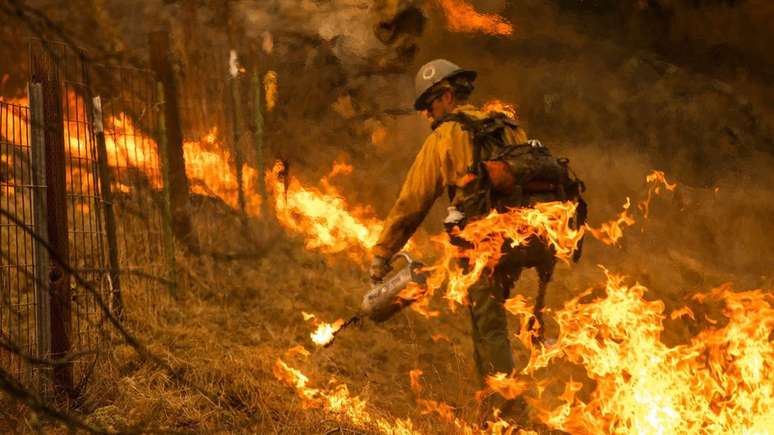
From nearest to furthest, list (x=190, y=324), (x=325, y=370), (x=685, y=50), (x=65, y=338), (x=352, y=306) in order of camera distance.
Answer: (x=65, y=338)
(x=325, y=370)
(x=190, y=324)
(x=352, y=306)
(x=685, y=50)

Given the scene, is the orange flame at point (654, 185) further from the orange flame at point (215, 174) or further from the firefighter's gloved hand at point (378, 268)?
the firefighter's gloved hand at point (378, 268)

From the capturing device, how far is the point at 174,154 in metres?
7.85

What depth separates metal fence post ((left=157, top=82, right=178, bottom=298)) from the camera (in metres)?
7.21

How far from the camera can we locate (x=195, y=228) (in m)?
8.20

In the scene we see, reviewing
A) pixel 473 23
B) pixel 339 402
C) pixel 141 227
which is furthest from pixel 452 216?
pixel 473 23

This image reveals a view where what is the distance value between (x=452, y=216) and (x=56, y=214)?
2.76m

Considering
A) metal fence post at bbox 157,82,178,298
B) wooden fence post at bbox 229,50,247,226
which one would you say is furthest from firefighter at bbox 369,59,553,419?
wooden fence post at bbox 229,50,247,226

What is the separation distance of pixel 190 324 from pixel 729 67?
27.1 feet

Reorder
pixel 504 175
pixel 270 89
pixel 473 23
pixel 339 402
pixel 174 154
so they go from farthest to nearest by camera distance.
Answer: pixel 473 23
pixel 270 89
pixel 174 154
pixel 339 402
pixel 504 175

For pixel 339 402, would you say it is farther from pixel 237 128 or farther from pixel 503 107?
pixel 503 107

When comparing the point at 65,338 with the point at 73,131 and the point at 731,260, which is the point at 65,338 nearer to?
the point at 73,131

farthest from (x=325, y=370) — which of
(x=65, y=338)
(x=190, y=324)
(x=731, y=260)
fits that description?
(x=731, y=260)

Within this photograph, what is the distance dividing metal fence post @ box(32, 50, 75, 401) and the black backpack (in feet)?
8.91

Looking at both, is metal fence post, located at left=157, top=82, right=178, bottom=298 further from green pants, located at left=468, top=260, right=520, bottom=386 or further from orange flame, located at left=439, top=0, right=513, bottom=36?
orange flame, located at left=439, top=0, right=513, bottom=36
